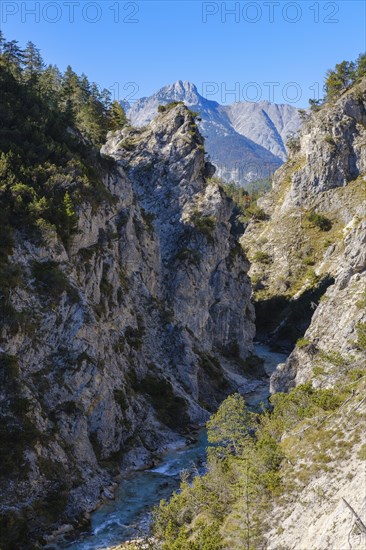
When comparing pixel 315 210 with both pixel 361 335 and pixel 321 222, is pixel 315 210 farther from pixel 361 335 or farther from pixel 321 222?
pixel 361 335

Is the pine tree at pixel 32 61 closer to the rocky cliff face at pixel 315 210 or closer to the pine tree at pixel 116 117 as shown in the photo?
the pine tree at pixel 116 117

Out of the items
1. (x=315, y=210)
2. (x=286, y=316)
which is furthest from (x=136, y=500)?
(x=315, y=210)

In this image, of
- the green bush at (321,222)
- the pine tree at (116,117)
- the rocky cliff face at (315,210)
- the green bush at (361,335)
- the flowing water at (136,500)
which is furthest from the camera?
the green bush at (321,222)

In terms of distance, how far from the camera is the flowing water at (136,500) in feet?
123

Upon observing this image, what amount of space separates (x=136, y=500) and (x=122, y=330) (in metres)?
25.3

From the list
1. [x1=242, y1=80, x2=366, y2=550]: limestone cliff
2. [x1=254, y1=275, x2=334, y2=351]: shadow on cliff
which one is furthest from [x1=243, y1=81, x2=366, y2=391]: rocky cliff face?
[x1=254, y1=275, x2=334, y2=351]: shadow on cliff

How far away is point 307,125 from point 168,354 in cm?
10322

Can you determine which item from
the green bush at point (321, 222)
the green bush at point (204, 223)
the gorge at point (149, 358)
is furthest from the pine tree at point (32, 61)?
the green bush at point (321, 222)

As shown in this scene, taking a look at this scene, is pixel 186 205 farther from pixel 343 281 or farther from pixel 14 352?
pixel 14 352

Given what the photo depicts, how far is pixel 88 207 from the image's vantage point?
6297 centimetres

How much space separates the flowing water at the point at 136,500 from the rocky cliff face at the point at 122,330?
1.88 m

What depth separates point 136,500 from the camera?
145ft

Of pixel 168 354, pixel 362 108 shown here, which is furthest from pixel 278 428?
pixel 362 108

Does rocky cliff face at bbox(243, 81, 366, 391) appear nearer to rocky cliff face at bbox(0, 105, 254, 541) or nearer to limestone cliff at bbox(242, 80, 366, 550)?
limestone cliff at bbox(242, 80, 366, 550)
